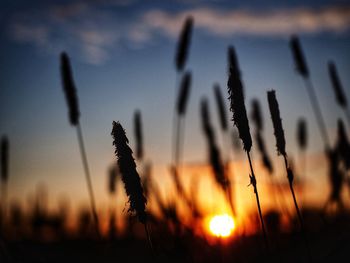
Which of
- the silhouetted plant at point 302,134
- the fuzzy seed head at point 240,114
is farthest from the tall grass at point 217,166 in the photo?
the silhouetted plant at point 302,134

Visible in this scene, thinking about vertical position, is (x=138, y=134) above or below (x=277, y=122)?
above

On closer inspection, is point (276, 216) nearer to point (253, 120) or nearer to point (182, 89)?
point (253, 120)

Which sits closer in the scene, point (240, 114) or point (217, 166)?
point (240, 114)

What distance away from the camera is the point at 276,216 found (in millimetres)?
6379

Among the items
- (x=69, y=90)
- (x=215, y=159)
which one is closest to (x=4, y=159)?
(x=69, y=90)

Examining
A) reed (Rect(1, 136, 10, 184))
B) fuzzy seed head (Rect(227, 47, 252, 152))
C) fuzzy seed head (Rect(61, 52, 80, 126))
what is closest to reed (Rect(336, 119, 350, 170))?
fuzzy seed head (Rect(227, 47, 252, 152))

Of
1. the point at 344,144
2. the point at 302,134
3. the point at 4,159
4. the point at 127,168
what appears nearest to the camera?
the point at 127,168

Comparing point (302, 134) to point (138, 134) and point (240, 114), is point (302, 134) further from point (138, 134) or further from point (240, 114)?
point (240, 114)

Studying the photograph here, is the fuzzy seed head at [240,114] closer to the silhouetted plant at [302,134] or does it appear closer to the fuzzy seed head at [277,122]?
the fuzzy seed head at [277,122]

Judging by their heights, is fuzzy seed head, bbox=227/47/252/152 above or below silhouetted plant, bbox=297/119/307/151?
below

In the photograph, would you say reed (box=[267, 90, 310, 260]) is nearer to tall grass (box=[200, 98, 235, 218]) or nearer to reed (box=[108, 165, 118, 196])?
tall grass (box=[200, 98, 235, 218])

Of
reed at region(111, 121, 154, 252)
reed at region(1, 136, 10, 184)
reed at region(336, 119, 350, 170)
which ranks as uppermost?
reed at region(1, 136, 10, 184)

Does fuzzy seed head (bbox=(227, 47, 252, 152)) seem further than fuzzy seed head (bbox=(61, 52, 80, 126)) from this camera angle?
No

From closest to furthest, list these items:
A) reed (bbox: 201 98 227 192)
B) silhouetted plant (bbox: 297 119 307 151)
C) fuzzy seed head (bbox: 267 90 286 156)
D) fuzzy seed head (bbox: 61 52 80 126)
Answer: fuzzy seed head (bbox: 267 90 286 156) < reed (bbox: 201 98 227 192) < fuzzy seed head (bbox: 61 52 80 126) < silhouetted plant (bbox: 297 119 307 151)
